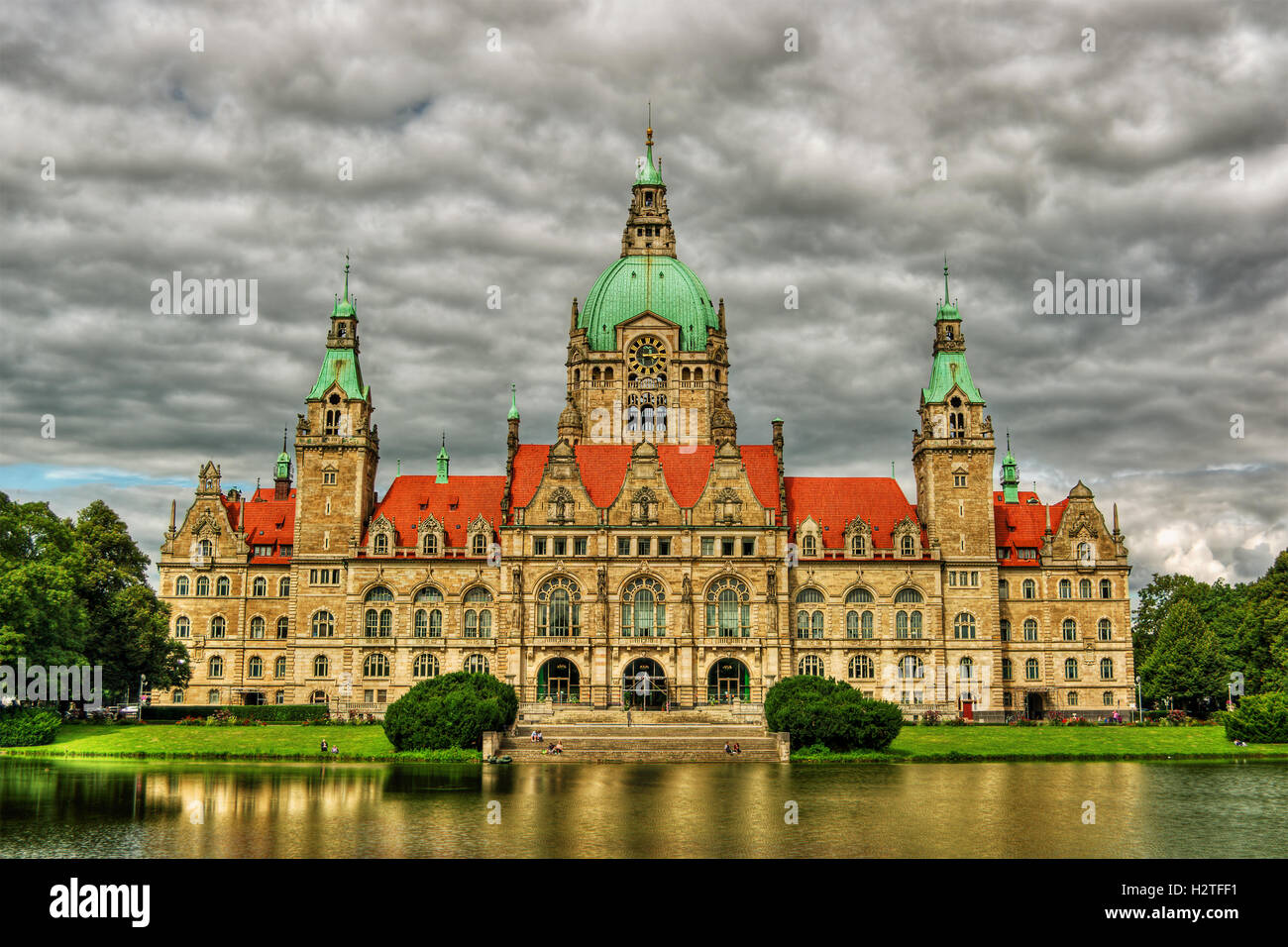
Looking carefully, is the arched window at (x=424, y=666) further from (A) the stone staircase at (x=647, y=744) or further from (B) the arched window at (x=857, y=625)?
(B) the arched window at (x=857, y=625)

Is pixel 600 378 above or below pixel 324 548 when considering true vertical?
above

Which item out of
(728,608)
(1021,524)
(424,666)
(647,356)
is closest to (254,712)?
(424,666)

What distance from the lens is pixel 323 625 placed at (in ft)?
289

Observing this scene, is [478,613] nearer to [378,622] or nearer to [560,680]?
[378,622]

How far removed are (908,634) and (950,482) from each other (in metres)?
12.4

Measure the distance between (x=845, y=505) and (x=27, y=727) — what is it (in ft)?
191

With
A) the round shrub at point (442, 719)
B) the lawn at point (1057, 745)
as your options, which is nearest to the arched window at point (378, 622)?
the round shrub at point (442, 719)

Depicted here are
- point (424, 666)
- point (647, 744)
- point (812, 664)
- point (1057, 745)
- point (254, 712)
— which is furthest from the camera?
point (424, 666)

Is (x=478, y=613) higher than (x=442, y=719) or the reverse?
higher

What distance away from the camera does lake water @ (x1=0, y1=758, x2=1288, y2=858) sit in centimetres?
3084

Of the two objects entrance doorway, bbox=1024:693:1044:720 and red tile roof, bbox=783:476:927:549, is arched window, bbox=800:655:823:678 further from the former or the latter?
entrance doorway, bbox=1024:693:1044:720

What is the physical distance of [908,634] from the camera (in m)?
86.6
